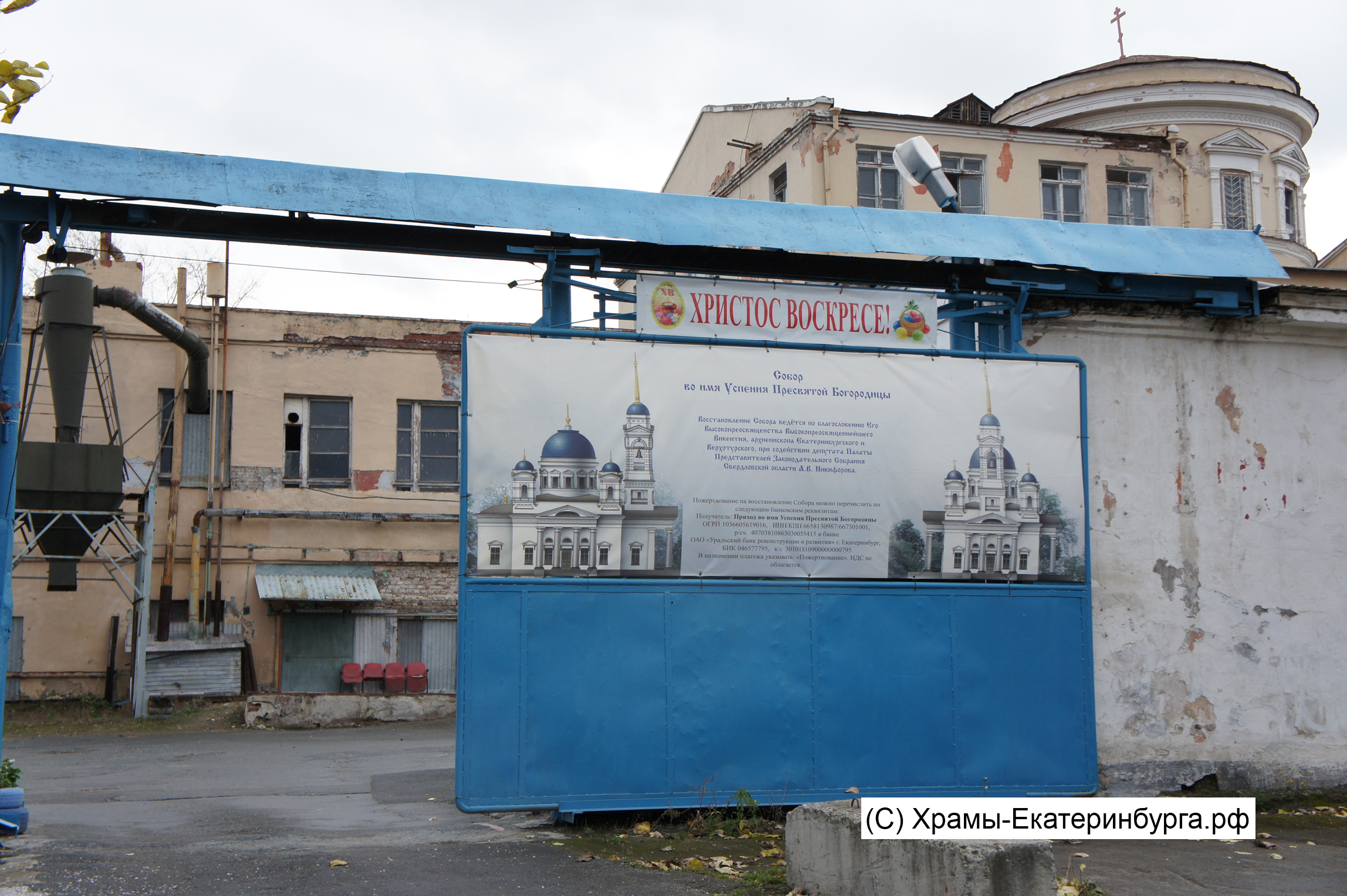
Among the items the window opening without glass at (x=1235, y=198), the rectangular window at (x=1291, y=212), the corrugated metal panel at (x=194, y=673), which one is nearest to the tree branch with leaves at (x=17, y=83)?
the corrugated metal panel at (x=194, y=673)

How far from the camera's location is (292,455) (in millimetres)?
22031

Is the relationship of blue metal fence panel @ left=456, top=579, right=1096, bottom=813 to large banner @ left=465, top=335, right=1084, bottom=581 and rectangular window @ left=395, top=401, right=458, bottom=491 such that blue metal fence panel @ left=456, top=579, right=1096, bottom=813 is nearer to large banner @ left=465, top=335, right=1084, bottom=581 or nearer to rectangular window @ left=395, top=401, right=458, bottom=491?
large banner @ left=465, top=335, right=1084, bottom=581

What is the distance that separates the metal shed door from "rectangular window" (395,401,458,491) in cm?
300

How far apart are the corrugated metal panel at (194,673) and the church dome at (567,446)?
15.0 metres

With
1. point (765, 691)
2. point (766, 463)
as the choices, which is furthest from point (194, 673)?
point (766, 463)

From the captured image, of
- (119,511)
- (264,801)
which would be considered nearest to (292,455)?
(119,511)

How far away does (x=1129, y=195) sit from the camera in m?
26.1

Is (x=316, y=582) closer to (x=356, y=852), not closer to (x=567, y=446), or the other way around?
(x=356, y=852)

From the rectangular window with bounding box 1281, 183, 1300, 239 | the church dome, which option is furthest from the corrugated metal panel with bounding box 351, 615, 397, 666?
the rectangular window with bounding box 1281, 183, 1300, 239

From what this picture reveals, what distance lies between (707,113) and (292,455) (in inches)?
536

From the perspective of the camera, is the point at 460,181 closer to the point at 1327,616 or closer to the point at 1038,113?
the point at 1327,616

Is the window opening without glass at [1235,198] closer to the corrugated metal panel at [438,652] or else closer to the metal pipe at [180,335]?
the corrugated metal panel at [438,652]

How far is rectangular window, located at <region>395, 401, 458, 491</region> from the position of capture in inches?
883

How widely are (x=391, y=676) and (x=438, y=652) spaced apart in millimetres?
1142
